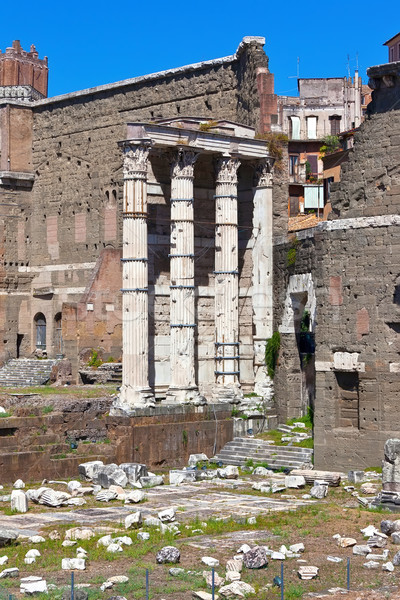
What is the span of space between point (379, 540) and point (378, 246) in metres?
9.15

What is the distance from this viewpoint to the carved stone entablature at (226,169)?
29.1 meters

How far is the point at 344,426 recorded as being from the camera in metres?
24.0

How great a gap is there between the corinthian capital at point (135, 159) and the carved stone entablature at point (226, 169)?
2.41 metres

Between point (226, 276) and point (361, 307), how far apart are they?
603 centimetres

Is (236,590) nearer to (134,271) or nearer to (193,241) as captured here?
(134,271)

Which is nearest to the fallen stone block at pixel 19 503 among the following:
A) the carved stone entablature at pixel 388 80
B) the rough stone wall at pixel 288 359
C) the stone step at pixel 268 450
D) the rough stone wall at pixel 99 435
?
the rough stone wall at pixel 99 435

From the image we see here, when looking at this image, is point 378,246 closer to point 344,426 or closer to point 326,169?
point 344,426

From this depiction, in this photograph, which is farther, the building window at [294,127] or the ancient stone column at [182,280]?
the building window at [294,127]

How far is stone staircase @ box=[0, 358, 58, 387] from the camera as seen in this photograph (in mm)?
37719

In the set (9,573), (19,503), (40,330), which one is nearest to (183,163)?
(19,503)

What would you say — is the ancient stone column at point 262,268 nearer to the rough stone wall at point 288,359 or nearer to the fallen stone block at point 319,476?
the rough stone wall at point 288,359

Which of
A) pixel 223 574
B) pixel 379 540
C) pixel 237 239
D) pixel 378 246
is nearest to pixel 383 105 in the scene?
pixel 378 246

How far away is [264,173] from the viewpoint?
98.6 feet

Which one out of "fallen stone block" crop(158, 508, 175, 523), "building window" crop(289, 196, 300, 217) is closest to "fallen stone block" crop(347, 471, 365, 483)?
"fallen stone block" crop(158, 508, 175, 523)
